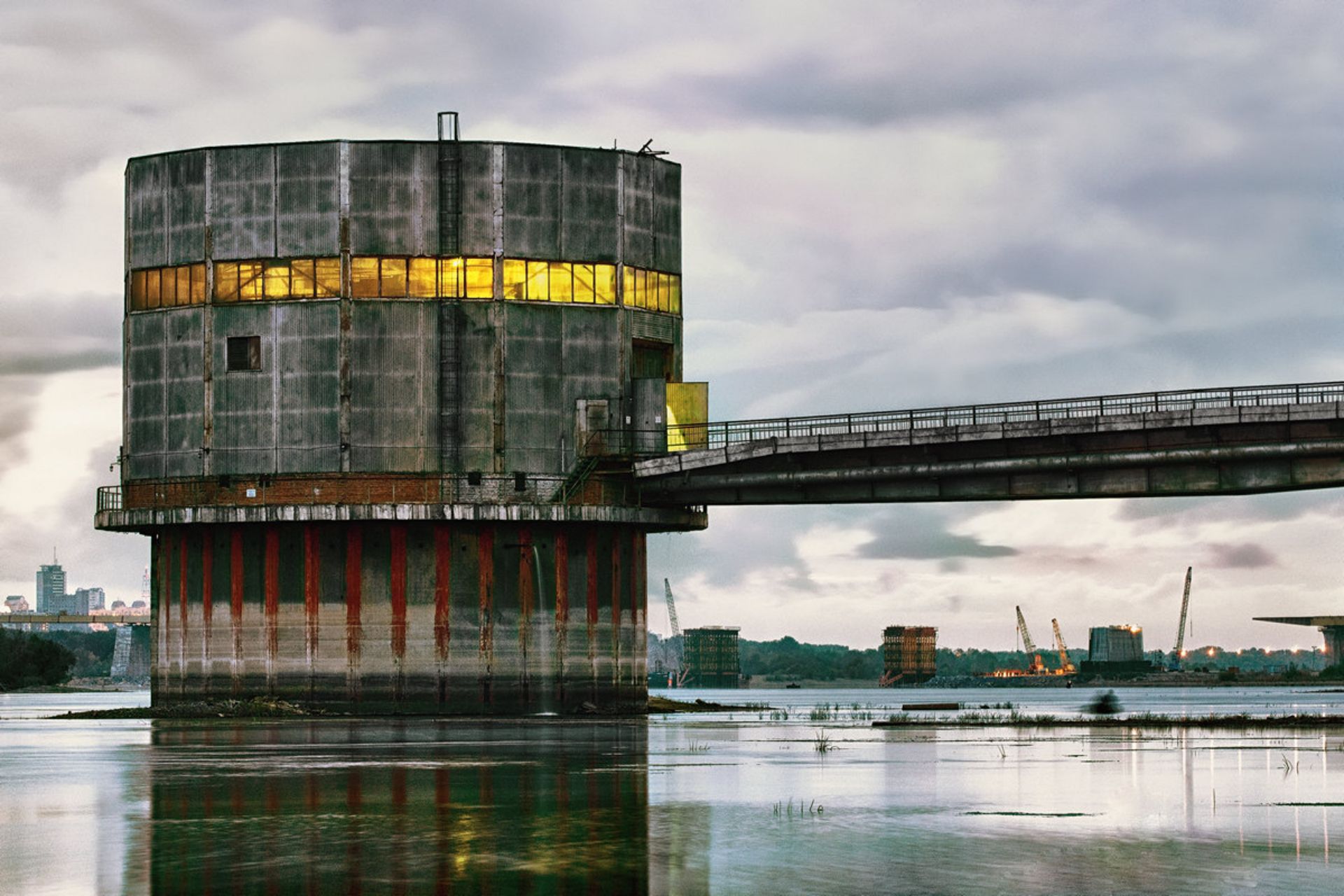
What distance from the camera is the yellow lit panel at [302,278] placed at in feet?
257

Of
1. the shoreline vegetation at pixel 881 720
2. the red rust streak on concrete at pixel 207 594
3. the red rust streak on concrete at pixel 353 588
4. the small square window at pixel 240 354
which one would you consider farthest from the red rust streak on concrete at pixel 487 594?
the small square window at pixel 240 354

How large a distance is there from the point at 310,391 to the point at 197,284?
7.17 metres

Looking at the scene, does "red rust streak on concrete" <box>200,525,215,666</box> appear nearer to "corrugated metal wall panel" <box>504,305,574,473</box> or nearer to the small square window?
the small square window

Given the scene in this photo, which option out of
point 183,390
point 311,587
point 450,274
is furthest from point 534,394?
point 183,390

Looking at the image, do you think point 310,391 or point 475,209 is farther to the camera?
point 475,209

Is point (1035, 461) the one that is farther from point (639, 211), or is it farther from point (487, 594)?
point (487, 594)

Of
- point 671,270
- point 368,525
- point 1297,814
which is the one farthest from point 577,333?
point 1297,814

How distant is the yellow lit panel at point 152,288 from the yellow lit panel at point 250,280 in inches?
179

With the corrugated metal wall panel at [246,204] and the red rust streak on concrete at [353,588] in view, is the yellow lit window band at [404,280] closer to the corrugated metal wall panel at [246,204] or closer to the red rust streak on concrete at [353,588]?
the corrugated metal wall panel at [246,204]

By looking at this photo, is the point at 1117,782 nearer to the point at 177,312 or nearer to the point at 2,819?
the point at 2,819

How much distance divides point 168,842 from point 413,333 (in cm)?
5587

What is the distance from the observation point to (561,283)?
7912 centimetres

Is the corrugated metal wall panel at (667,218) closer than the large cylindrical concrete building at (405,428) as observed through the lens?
No

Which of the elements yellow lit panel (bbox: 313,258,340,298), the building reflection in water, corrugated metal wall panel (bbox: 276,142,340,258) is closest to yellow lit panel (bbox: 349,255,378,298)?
yellow lit panel (bbox: 313,258,340,298)
